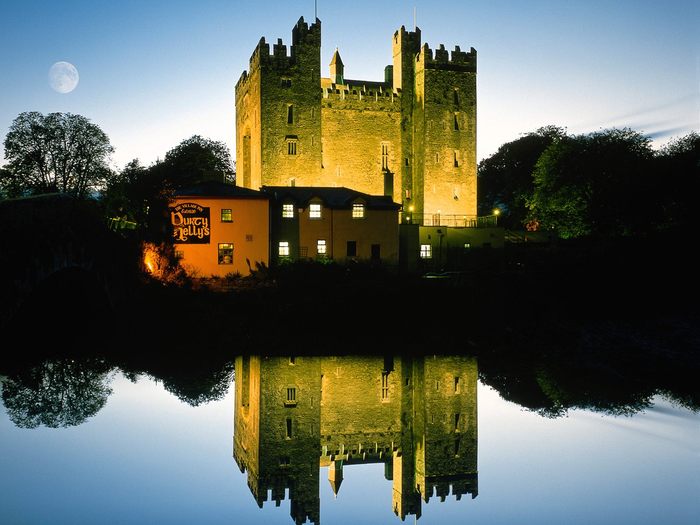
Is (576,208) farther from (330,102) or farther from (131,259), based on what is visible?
(131,259)

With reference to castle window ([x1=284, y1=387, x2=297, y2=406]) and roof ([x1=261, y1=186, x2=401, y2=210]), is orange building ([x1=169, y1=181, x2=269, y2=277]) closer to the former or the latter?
roof ([x1=261, y1=186, x2=401, y2=210])

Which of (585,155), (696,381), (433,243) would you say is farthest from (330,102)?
(696,381)

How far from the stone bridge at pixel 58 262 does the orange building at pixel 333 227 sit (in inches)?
407

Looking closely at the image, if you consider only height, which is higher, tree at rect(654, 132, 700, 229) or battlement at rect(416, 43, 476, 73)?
battlement at rect(416, 43, 476, 73)

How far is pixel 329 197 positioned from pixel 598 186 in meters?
24.2

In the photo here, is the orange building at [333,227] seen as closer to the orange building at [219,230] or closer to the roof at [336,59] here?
the orange building at [219,230]

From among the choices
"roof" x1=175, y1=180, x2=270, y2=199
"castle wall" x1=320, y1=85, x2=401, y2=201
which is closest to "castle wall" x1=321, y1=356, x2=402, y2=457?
"roof" x1=175, y1=180, x2=270, y2=199

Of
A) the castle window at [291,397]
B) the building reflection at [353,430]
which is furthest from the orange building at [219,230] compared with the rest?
the castle window at [291,397]

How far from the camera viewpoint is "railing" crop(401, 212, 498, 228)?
159 feet

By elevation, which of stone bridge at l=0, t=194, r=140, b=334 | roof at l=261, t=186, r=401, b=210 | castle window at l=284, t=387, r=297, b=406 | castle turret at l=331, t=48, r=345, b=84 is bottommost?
castle window at l=284, t=387, r=297, b=406

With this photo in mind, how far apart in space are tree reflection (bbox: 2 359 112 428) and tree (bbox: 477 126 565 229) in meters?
51.6

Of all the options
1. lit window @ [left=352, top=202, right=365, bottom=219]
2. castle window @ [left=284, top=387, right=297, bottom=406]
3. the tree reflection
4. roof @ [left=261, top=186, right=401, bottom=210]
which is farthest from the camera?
lit window @ [left=352, top=202, right=365, bottom=219]

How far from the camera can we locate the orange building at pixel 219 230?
118 feet

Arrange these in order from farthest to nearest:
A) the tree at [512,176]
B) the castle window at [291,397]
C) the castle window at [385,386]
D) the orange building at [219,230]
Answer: the tree at [512,176], the orange building at [219,230], the castle window at [385,386], the castle window at [291,397]
